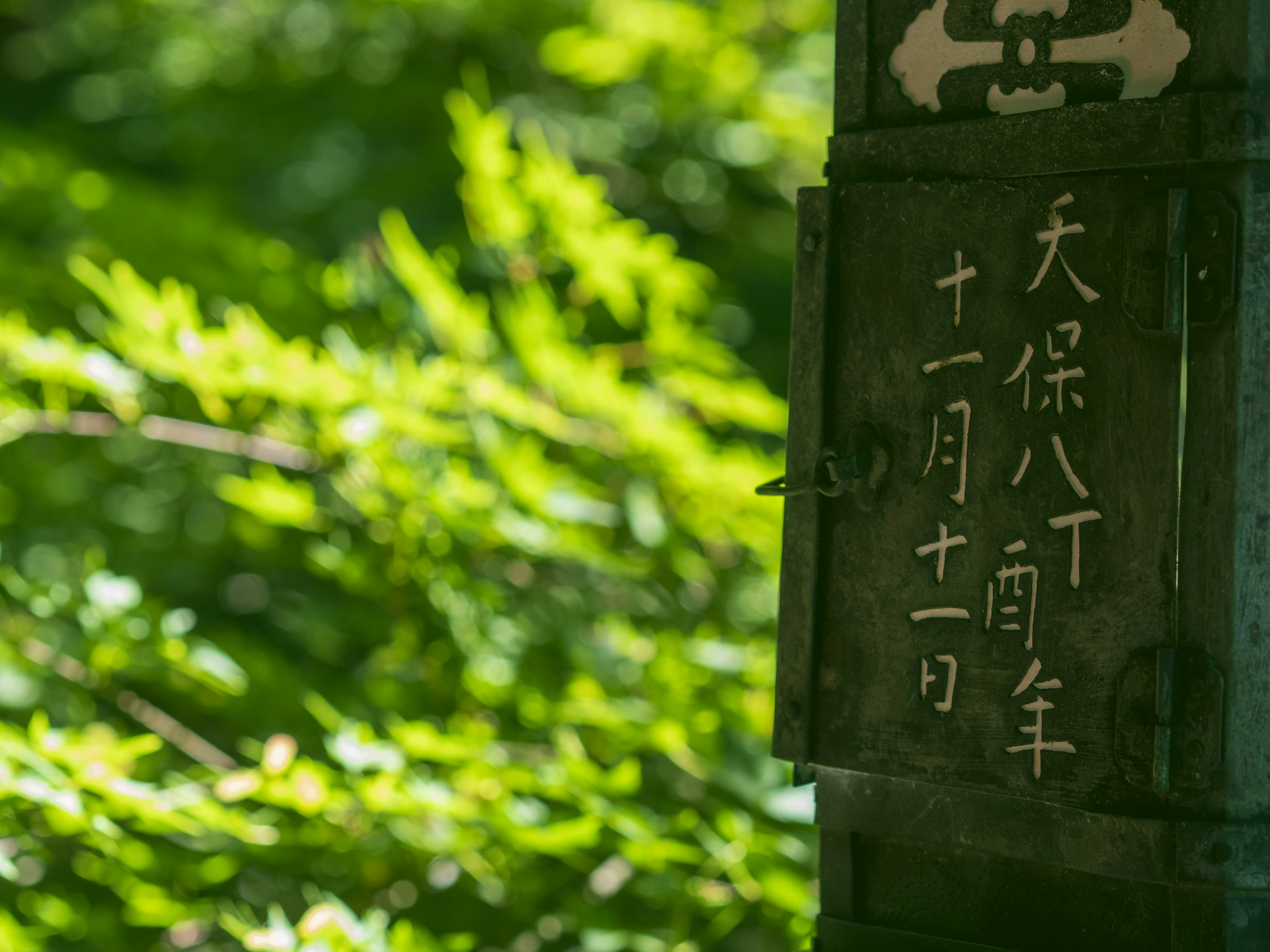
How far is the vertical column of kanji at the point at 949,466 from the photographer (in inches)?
35.4

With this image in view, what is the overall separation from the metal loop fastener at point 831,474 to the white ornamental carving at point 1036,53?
31 centimetres

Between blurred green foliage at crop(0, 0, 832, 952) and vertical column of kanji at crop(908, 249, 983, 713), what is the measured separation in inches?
19.9

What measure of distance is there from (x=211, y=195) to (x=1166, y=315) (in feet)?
6.93

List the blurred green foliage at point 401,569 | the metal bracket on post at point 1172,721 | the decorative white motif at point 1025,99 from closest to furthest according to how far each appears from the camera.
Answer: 1. the metal bracket on post at point 1172,721
2. the decorative white motif at point 1025,99
3. the blurred green foliage at point 401,569

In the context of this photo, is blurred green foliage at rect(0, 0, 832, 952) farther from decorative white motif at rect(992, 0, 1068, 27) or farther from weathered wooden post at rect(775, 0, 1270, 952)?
decorative white motif at rect(992, 0, 1068, 27)

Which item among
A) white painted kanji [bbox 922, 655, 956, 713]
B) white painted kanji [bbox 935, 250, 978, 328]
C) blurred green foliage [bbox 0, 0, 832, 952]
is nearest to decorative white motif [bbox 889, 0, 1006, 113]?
white painted kanji [bbox 935, 250, 978, 328]

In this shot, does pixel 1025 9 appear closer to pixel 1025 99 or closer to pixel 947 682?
pixel 1025 99

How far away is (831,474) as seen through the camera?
3.07 ft

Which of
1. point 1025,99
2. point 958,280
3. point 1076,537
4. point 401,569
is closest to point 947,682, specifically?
point 1076,537

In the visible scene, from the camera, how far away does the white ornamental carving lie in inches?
32.3

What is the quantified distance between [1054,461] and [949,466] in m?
0.08

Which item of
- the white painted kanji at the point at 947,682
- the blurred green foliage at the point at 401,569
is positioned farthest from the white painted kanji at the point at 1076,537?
the blurred green foliage at the point at 401,569

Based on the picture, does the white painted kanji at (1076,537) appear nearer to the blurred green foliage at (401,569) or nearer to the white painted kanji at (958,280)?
the white painted kanji at (958,280)

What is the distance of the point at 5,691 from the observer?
202 centimetres
